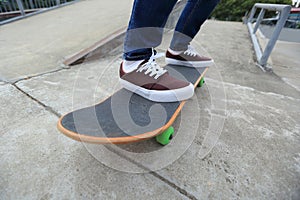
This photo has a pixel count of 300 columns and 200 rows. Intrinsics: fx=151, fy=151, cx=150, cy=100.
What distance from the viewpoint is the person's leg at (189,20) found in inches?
44.0

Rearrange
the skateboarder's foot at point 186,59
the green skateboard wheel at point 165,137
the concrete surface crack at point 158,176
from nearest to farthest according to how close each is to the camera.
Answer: the concrete surface crack at point 158,176
the green skateboard wheel at point 165,137
the skateboarder's foot at point 186,59

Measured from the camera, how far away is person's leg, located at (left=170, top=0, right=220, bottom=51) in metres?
1.12

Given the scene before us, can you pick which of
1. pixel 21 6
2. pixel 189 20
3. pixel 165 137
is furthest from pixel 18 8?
pixel 165 137

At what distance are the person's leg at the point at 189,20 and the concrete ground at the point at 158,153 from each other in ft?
1.40

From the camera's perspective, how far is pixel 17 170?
0.59m

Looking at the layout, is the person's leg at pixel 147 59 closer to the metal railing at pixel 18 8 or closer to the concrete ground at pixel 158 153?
the concrete ground at pixel 158 153

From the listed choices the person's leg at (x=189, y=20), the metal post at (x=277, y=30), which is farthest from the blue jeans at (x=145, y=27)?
Result: the metal post at (x=277, y=30)

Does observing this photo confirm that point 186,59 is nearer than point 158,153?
No

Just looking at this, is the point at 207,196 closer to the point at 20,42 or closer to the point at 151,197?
the point at 151,197

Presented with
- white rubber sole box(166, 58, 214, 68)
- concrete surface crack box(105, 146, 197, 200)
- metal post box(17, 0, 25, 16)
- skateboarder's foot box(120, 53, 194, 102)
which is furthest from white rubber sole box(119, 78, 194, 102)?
metal post box(17, 0, 25, 16)

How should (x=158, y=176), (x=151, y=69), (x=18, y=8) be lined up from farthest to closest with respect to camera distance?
(x=18, y=8) → (x=151, y=69) → (x=158, y=176)

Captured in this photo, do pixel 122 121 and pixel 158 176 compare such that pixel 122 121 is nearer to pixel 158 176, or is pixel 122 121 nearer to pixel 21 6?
pixel 158 176

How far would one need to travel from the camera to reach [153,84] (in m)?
0.79

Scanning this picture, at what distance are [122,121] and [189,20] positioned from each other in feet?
3.19
